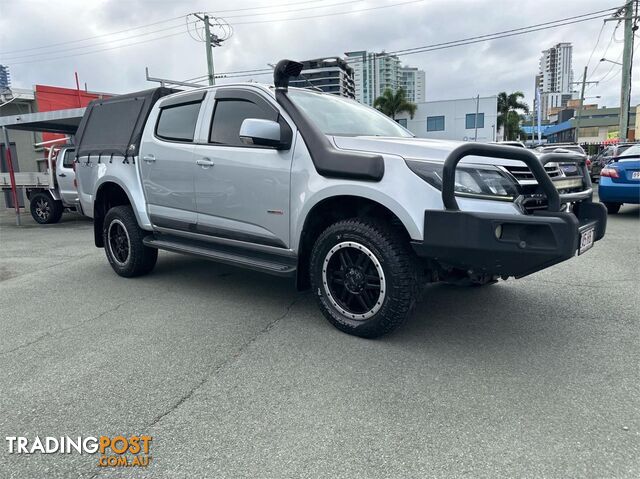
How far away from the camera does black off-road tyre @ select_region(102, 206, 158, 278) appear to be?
5336mm

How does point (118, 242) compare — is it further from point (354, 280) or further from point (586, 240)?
point (586, 240)

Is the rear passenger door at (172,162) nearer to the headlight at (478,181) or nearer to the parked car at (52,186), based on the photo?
the headlight at (478,181)

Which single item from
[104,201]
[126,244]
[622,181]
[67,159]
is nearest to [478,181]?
[126,244]

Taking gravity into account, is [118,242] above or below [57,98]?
below

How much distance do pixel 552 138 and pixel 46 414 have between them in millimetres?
110641

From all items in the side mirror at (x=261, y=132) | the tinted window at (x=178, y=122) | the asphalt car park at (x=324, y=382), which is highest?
the tinted window at (x=178, y=122)

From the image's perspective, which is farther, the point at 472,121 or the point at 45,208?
the point at 472,121

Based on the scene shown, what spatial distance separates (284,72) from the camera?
3.96 meters

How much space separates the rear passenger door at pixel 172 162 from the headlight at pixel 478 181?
236 centimetres

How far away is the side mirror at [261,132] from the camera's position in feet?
11.6

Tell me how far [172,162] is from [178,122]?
424 mm

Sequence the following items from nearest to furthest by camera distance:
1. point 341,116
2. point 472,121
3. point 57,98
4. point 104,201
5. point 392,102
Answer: point 341,116 → point 104,201 → point 57,98 → point 392,102 → point 472,121

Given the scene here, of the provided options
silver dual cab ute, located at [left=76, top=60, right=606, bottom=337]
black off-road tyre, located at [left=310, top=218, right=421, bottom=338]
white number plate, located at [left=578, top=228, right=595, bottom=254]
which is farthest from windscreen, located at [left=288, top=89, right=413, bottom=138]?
white number plate, located at [left=578, top=228, right=595, bottom=254]

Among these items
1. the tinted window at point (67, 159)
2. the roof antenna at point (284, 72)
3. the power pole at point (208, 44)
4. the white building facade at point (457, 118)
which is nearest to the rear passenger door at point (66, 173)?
the tinted window at point (67, 159)
